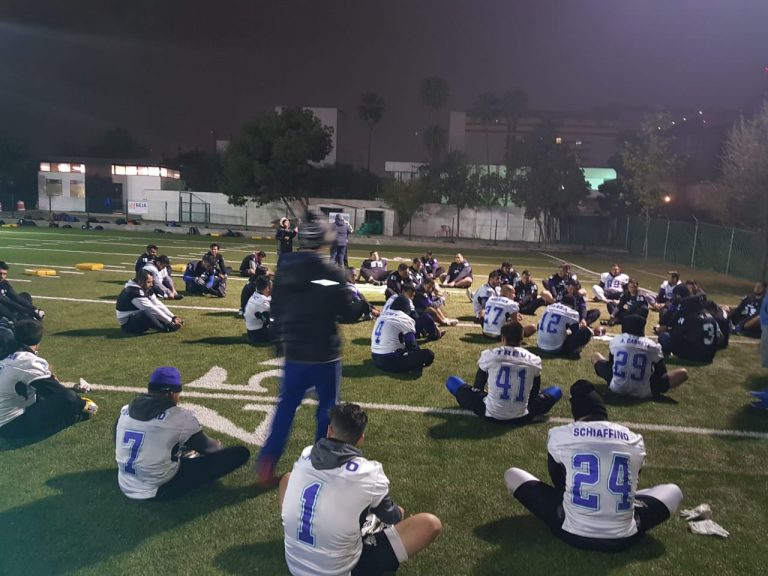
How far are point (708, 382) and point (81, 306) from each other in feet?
42.2

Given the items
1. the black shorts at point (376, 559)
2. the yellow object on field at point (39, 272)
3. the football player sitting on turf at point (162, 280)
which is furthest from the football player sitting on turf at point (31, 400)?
the yellow object on field at point (39, 272)

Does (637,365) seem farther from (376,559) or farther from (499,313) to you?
(376,559)

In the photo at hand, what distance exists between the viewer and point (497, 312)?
36.7 feet

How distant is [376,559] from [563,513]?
1.55 m

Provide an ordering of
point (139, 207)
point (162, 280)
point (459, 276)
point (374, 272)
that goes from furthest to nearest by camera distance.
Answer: point (139, 207), point (374, 272), point (459, 276), point (162, 280)

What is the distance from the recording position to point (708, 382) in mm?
9000

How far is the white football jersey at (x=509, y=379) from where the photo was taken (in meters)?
6.52

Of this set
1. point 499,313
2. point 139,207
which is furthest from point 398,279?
point 139,207

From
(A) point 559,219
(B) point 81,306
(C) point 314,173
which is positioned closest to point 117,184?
(C) point 314,173

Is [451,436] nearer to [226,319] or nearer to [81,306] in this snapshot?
[226,319]

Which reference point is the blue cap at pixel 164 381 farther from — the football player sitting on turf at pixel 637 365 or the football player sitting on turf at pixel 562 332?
the football player sitting on turf at pixel 562 332

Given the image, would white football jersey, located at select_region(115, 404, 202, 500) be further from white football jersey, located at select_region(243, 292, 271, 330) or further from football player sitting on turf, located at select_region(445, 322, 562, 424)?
white football jersey, located at select_region(243, 292, 271, 330)

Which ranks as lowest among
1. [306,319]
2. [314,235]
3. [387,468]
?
[387,468]

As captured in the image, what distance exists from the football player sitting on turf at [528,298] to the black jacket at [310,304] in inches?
407
